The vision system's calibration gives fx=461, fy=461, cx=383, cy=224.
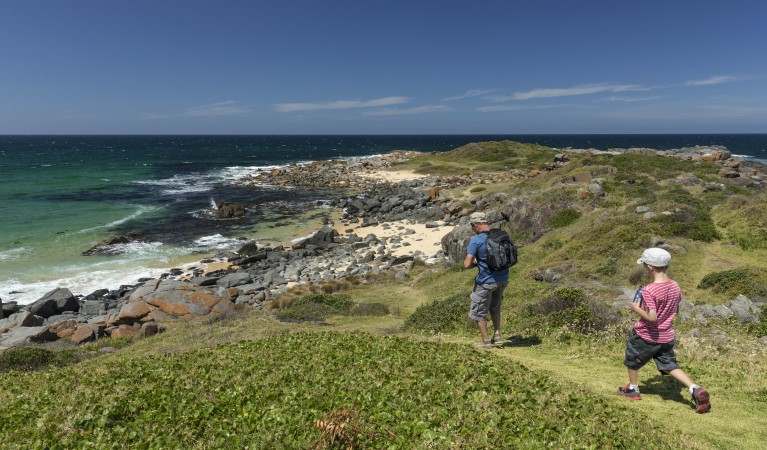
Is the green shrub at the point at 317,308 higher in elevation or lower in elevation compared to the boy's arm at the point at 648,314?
lower

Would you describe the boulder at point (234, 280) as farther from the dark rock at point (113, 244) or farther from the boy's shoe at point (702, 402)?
the boy's shoe at point (702, 402)

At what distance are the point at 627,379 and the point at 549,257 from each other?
13.0m

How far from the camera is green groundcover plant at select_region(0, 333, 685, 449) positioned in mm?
6043

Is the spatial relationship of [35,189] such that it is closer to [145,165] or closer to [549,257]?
[145,165]

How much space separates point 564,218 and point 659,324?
20457mm

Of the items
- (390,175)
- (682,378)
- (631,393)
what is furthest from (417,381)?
(390,175)

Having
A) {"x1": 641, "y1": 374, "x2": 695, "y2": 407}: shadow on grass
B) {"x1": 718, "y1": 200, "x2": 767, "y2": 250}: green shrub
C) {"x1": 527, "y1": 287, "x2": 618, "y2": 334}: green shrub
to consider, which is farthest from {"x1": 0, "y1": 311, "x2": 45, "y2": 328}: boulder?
{"x1": 718, "y1": 200, "x2": 767, "y2": 250}: green shrub

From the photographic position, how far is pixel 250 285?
27.1 m

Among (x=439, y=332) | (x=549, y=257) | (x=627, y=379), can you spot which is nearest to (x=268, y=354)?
(x=439, y=332)

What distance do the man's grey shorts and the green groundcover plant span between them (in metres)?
0.82

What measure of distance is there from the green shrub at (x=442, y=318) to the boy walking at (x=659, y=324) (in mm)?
6095

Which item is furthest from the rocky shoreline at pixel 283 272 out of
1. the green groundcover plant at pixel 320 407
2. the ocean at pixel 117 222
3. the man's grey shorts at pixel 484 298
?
the green groundcover plant at pixel 320 407

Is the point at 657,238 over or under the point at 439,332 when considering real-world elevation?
over

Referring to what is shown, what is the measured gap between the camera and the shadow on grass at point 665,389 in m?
7.40
